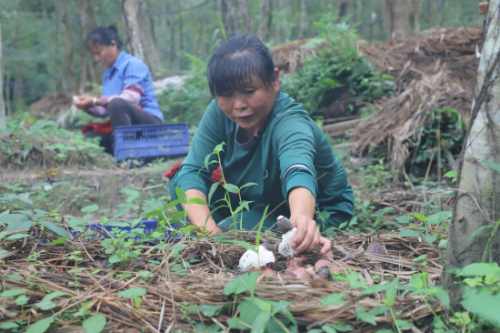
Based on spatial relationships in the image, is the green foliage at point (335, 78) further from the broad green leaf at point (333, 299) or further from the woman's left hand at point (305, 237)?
the broad green leaf at point (333, 299)

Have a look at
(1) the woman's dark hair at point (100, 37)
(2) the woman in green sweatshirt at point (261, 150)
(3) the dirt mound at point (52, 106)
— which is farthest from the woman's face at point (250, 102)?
(3) the dirt mound at point (52, 106)

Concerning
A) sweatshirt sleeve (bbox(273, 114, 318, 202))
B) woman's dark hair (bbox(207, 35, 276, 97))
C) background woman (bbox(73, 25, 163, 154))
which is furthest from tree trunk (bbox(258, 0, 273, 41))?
sweatshirt sleeve (bbox(273, 114, 318, 202))

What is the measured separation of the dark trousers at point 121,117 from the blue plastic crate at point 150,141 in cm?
28

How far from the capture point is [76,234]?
6.43 ft

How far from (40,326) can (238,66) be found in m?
1.50

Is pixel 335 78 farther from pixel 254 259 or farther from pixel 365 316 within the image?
pixel 365 316

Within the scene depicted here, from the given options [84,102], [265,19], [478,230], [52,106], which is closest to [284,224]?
[478,230]

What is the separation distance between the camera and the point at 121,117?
5.38 m

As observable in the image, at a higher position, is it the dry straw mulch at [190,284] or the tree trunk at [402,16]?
the tree trunk at [402,16]

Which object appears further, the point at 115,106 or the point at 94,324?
the point at 115,106

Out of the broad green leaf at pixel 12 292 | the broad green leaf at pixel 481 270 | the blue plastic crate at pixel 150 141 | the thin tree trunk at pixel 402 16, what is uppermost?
the thin tree trunk at pixel 402 16

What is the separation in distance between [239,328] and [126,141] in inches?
171

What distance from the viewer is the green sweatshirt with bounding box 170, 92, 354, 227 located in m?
2.37

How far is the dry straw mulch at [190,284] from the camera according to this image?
1.26m
